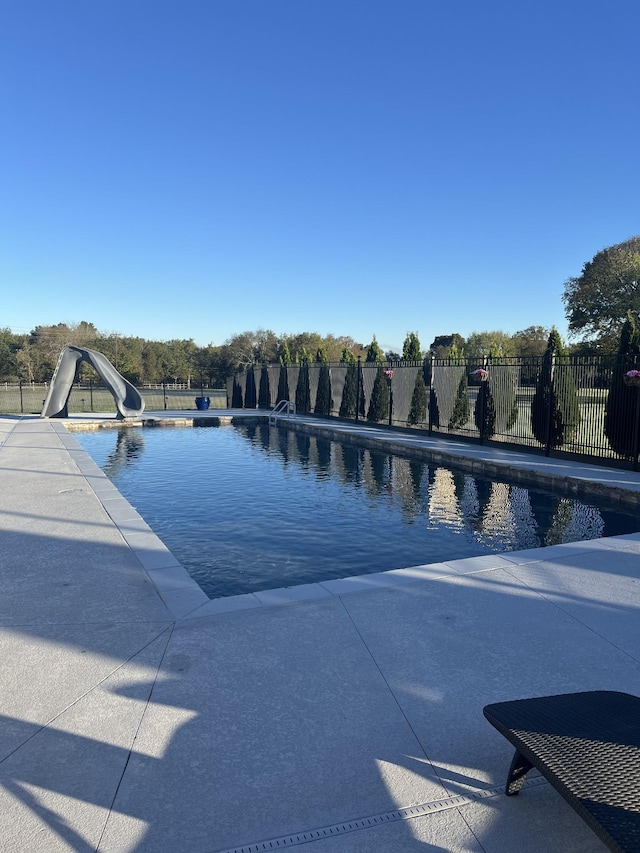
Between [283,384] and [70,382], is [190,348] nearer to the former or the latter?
[283,384]

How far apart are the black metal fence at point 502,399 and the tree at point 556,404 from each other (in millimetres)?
22

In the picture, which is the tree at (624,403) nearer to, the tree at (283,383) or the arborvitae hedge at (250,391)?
the tree at (283,383)

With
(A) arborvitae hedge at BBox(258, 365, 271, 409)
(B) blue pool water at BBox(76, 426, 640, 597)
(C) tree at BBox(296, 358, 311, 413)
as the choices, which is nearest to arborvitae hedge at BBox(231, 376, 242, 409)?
(A) arborvitae hedge at BBox(258, 365, 271, 409)

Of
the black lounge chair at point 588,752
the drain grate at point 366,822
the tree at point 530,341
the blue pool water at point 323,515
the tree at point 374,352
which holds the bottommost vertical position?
the blue pool water at point 323,515

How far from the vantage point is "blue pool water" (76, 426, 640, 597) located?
6273mm

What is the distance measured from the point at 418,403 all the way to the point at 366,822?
686 inches

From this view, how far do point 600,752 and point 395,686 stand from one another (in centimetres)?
129

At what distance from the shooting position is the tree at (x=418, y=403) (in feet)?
62.4

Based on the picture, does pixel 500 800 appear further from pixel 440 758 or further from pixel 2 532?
pixel 2 532

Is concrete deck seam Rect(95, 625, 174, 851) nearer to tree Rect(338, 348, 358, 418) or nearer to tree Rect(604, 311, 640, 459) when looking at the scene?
tree Rect(604, 311, 640, 459)

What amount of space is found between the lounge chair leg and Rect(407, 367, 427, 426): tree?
16972 mm

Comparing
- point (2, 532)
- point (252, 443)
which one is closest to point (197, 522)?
point (2, 532)

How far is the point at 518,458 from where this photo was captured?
12672mm

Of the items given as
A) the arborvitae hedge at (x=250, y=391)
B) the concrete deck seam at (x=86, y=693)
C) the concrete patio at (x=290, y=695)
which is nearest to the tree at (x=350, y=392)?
the arborvitae hedge at (x=250, y=391)
